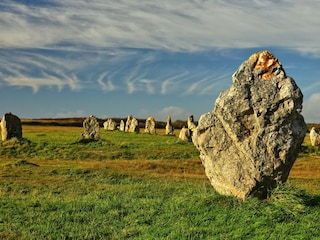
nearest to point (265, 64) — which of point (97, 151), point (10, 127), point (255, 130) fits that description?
point (255, 130)

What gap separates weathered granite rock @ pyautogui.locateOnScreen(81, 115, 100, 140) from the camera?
137 ft

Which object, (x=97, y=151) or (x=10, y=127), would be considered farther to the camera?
(x=10, y=127)

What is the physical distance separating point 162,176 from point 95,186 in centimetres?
510

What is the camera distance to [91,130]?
138 feet

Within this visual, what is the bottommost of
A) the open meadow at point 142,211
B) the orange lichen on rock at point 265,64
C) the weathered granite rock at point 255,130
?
the open meadow at point 142,211

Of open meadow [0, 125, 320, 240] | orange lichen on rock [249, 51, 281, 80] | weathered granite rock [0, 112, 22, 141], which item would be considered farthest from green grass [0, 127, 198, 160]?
orange lichen on rock [249, 51, 281, 80]

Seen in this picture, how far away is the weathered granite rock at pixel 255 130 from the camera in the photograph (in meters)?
14.1

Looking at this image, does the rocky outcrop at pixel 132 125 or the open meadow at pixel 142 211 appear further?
the rocky outcrop at pixel 132 125

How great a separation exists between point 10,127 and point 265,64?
→ 28823 millimetres

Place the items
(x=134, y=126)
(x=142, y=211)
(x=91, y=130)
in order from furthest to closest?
(x=134, y=126), (x=91, y=130), (x=142, y=211)

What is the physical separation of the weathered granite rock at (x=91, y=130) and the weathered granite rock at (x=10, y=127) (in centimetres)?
570

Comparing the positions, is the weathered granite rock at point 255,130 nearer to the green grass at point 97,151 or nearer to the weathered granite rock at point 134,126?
the green grass at point 97,151

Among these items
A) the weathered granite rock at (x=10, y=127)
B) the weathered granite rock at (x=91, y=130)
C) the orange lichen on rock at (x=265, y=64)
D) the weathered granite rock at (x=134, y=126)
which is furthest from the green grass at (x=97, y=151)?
the orange lichen on rock at (x=265, y=64)

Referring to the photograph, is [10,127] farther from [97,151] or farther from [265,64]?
[265,64]
